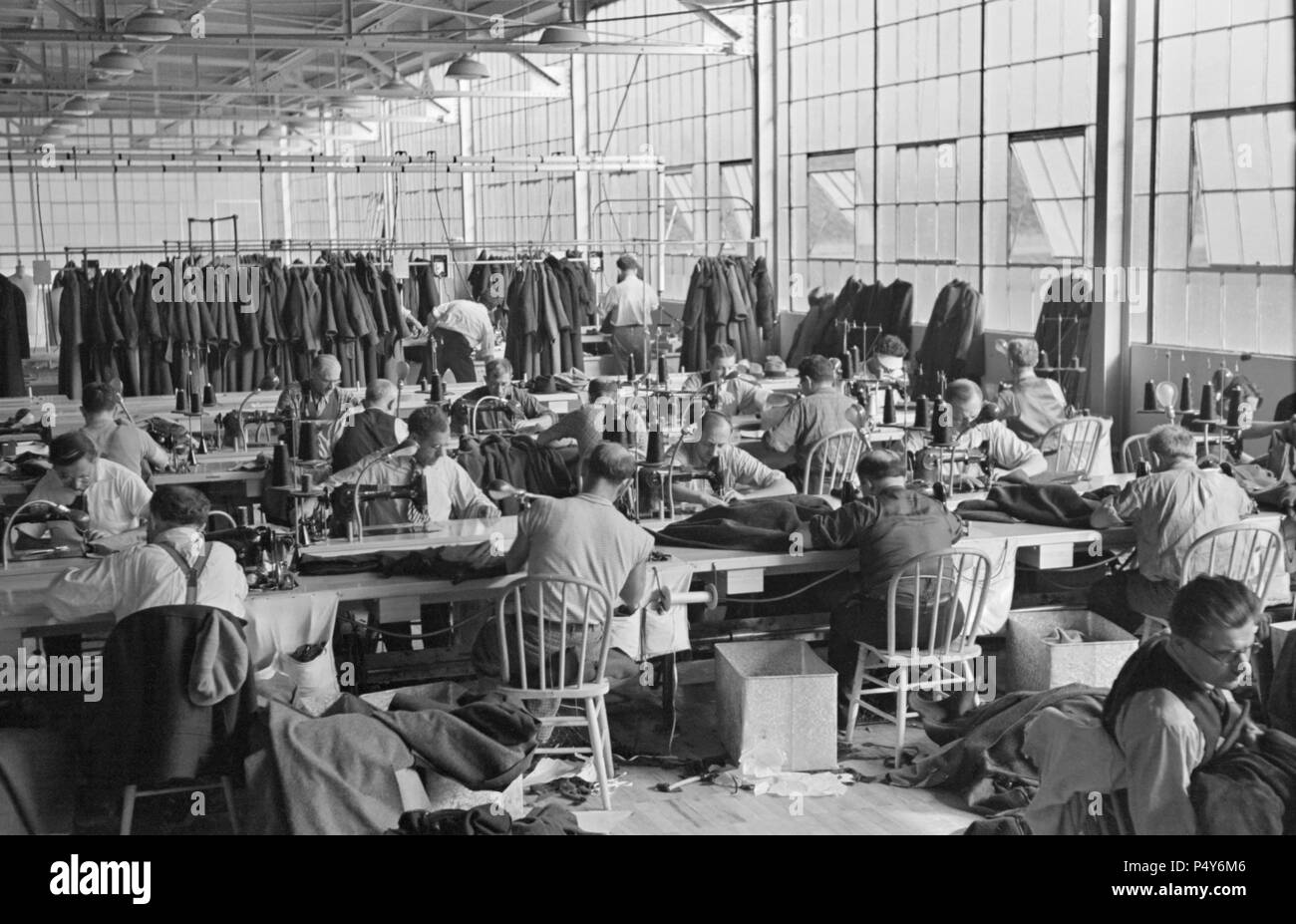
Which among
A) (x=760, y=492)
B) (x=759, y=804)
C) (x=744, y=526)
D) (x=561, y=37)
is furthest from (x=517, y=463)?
(x=561, y=37)

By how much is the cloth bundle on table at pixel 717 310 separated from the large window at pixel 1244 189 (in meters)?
5.07

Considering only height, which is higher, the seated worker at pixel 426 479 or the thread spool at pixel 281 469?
the thread spool at pixel 281 469

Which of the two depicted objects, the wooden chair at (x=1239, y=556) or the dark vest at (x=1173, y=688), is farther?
the wooden chair at (x=1239, y=556)

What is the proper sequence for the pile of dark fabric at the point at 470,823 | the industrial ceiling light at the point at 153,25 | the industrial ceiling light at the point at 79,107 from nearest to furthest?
the pile of dark fabric at the point at 470,823 < the industrial ceiling light at the point at 153,25 < the industrial ceiling light at the point at 79,107

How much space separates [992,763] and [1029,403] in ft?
13.3

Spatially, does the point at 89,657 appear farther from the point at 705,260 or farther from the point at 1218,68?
the point at 705,260

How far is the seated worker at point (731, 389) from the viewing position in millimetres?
10125

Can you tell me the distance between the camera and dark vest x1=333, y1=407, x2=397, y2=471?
7672mm

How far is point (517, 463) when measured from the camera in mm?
7688

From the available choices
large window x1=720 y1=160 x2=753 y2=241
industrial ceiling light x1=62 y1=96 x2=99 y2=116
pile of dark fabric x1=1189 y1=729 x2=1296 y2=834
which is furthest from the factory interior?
industrial ceiling light x1=62 y1=96 x2=99 y2=116

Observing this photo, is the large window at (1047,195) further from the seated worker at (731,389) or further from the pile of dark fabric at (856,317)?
the seated worker at (731,389)

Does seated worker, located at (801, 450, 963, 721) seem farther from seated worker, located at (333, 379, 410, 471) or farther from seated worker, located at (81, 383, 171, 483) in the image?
seated worker, located at (81, 383, 171, 483)

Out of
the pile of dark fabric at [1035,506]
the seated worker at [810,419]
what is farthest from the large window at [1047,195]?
the pile of dark fabric at [1035,506]
